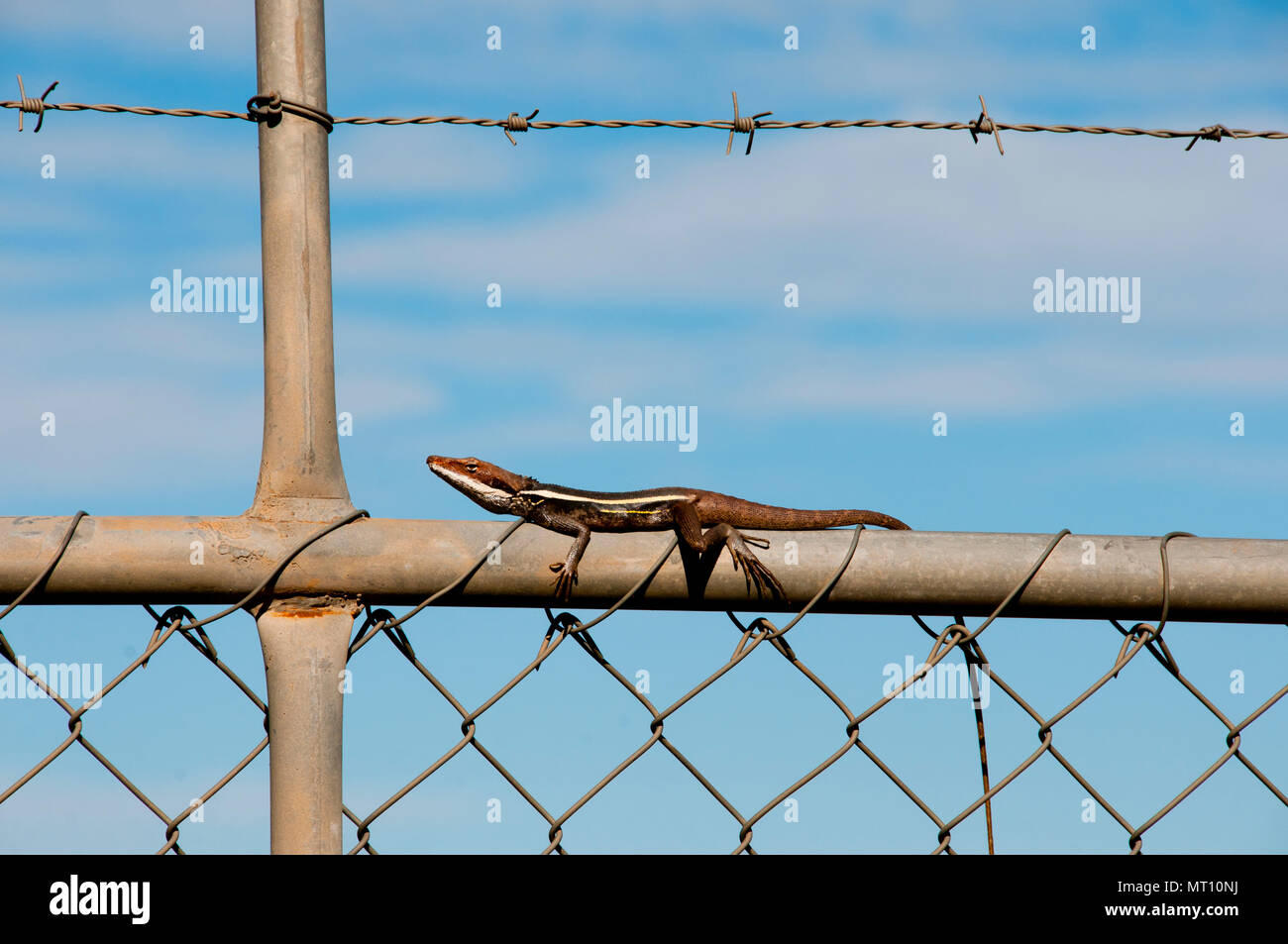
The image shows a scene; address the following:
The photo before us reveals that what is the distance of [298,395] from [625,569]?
676mm

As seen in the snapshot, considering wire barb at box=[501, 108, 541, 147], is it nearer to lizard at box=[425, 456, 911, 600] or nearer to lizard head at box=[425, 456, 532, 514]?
lizard at box=[425, 456, 911, 600]

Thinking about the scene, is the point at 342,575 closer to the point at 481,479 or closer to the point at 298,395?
the point at 298,395

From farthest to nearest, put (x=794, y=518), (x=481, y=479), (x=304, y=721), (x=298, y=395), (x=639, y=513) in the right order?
1. (x=481, y=479)
2. (x=794, y=518)
3. (x=639, y=513)
4. (x=298, y=395)
5. (x=304, y=721)

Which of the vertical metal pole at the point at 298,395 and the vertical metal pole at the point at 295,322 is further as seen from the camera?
the vertical metal pole at the point at 295,322

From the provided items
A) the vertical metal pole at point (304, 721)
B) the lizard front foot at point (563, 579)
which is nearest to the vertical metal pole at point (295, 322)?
the vertical metal pole at point (304, 721)

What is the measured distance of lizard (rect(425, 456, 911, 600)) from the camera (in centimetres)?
234

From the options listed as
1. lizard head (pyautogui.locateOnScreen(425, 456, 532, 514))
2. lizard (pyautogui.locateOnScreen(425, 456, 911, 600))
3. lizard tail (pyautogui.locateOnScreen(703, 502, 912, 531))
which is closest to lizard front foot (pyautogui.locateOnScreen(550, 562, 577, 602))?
lizard (pyautogui.locateOnScreen(425, 456, 911, 600))

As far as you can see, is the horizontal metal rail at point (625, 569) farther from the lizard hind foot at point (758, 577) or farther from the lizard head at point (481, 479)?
the lizard head at point (481, 479)

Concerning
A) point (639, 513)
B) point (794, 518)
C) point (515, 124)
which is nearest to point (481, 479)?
point (639, 513)

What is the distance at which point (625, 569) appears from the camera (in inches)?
92.3

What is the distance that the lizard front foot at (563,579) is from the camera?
2307 mm
